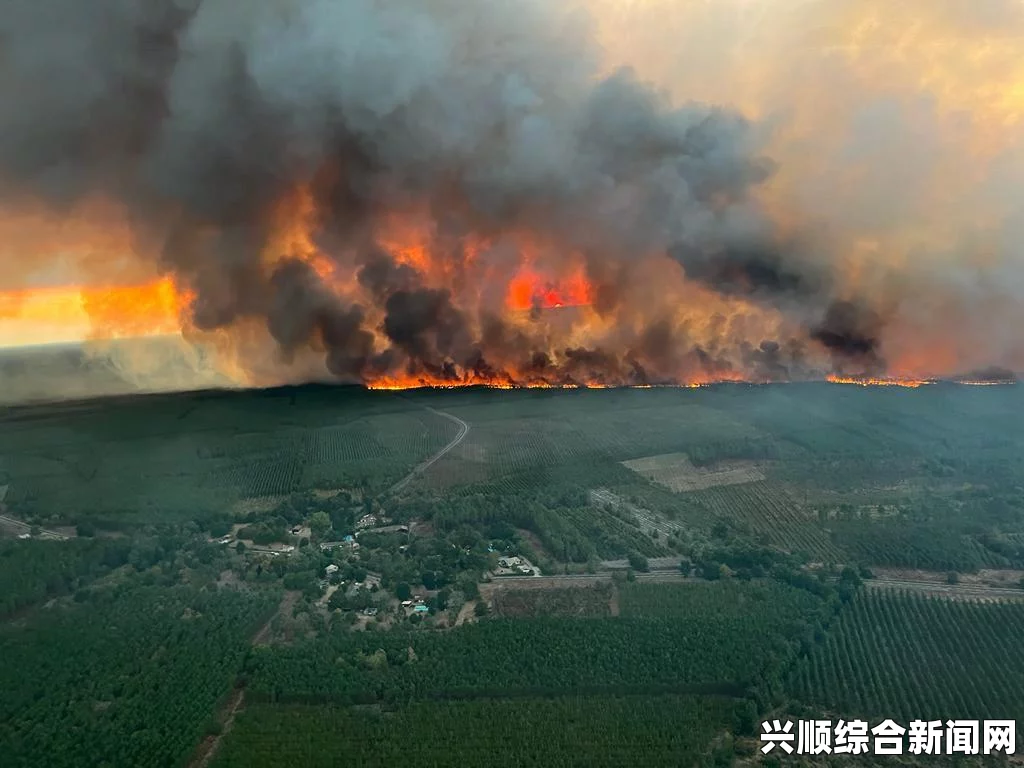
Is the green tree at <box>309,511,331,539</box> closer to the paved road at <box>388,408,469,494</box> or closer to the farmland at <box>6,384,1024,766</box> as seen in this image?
the farmland at <box>6,384,1024,766</box>

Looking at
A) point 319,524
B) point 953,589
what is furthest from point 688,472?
point 319,524

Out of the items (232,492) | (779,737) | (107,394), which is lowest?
(779,737)

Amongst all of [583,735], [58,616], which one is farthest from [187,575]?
[583,735]

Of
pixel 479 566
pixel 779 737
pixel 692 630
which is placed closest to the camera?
pixel 779 737

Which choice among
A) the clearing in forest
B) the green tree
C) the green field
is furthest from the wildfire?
the green tree

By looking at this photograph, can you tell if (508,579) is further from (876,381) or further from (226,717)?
(876,381)

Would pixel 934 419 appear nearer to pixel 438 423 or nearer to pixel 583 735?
pixel 438 423

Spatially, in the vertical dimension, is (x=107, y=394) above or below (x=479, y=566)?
above
